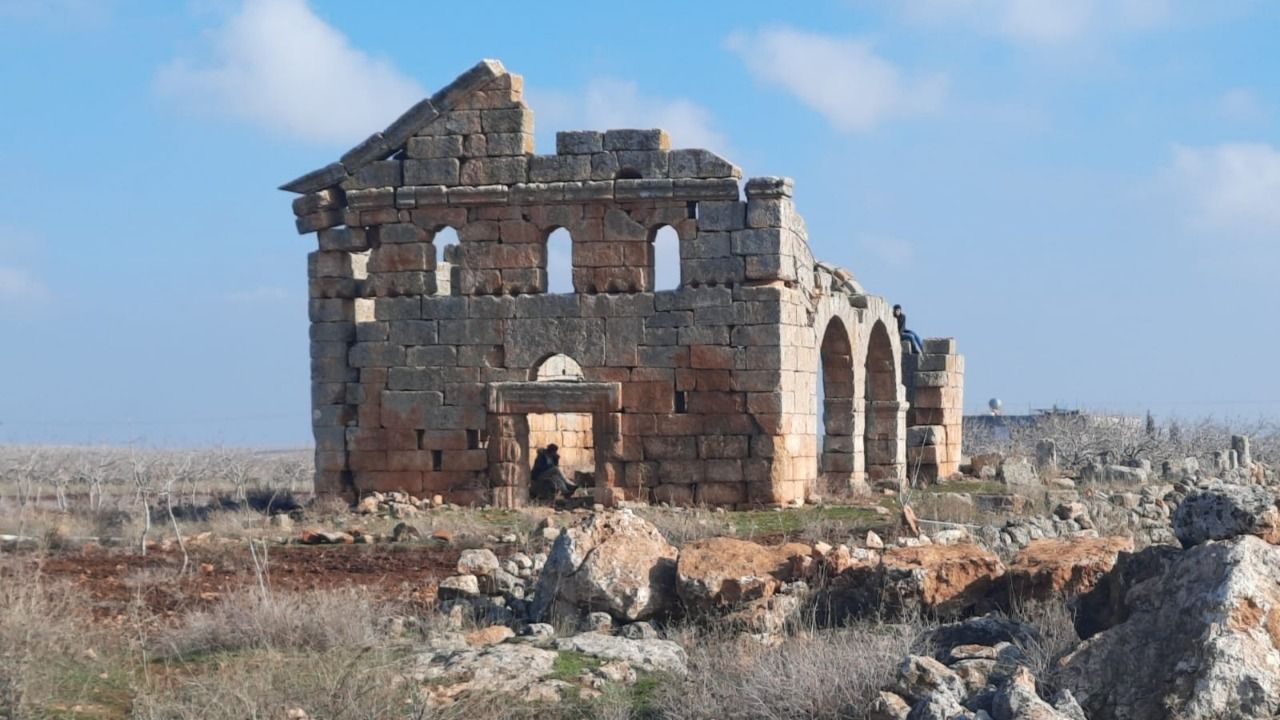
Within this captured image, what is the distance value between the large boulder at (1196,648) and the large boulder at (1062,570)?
1199 mm

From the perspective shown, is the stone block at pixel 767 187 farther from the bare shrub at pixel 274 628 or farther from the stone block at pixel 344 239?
the bare shrub at pixel 274 628

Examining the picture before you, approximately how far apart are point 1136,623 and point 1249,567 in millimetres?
501

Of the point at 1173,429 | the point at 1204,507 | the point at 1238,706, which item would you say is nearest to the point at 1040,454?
the point at 1173,429

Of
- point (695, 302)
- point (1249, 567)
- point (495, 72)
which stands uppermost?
point (495, 72)

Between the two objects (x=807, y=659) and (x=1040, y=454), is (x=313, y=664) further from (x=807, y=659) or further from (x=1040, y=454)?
(x=1040, y=454)

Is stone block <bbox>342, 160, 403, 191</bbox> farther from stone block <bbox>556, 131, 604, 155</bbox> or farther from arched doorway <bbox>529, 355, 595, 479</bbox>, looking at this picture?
arched doorway <bbox>529, 355, 595, 479</bbox>

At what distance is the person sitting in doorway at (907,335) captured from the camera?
24500 mm

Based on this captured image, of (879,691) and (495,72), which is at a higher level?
(495,72)

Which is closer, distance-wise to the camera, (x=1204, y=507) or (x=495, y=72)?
(x=1204, y=507)

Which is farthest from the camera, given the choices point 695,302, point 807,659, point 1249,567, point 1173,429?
point 1173,429

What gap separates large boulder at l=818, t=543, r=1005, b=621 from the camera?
8.62 metres

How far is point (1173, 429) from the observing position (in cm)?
3303

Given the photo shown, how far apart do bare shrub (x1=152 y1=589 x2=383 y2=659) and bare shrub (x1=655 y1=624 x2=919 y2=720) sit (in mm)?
1888

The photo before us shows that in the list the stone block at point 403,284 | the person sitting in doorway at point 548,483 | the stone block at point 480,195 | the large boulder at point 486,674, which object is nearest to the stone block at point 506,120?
the stone block at point 480,195
